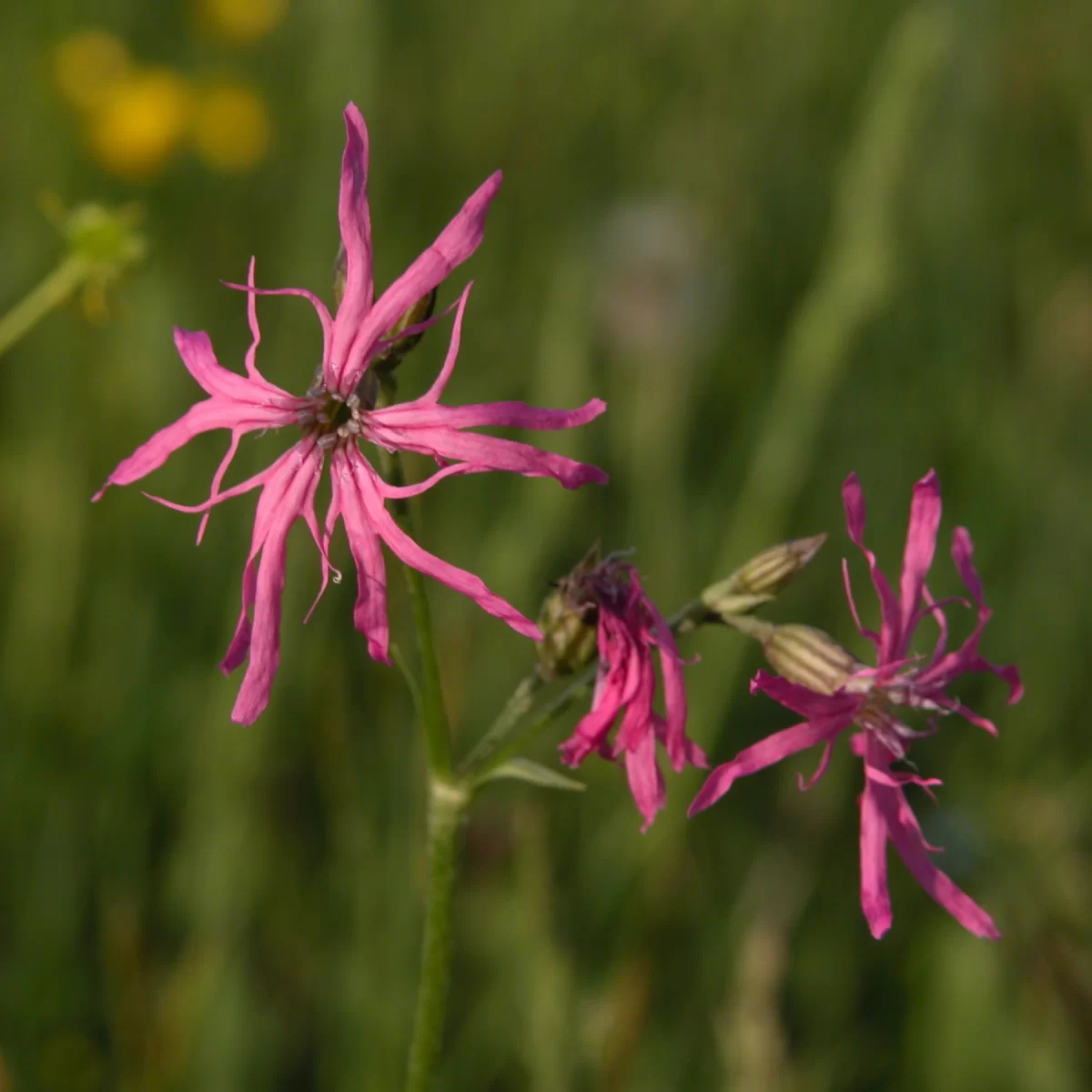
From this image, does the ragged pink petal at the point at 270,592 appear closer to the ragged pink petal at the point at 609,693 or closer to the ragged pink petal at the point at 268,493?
the ragged pink petal at the point at 268,493

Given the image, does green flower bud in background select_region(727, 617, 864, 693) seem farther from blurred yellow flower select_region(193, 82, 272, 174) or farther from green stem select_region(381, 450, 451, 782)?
blurred yellow flower select_region(193, 82, 272, 174)

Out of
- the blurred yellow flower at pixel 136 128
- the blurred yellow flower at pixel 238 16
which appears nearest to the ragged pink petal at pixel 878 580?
the blurred yellow flower at pixel 136 128

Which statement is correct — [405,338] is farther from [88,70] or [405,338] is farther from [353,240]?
[88,70]

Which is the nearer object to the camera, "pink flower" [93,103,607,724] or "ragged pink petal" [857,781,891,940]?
"pink flower" [93,103,607,724]

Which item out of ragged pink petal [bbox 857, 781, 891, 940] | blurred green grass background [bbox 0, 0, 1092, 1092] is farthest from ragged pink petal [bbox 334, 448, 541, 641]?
blurred green grass background [bbox 0, 0, 1092, 1092]

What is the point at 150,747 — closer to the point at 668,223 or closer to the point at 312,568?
the point at 312,568

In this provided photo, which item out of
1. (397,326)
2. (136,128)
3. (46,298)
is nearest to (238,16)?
(136,128)
